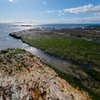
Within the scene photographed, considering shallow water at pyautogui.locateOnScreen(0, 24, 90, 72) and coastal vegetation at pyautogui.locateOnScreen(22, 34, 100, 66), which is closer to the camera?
shallow water at pyautogui.locateOnScreen(0, 24, 90, 72)

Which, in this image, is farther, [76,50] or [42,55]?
[76,50]

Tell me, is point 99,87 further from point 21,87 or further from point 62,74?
point 21,87

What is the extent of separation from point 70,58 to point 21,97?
15.2m

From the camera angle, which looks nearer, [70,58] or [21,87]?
[21,87]

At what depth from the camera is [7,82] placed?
7305 millimetres

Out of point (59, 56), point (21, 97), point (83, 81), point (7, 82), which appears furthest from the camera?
point (59, 56)

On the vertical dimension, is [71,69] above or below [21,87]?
below

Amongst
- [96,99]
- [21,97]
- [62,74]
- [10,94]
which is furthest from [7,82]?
[96,99]

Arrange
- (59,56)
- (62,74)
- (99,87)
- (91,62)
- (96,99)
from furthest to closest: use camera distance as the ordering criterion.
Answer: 1. (59,56)
2. (91,62)
3. (62,74)
4. (99,87)
5. (96,99)

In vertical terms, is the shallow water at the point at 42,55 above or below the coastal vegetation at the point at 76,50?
below

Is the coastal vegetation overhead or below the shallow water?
overhead

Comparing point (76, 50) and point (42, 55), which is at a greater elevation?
point (76, 50)

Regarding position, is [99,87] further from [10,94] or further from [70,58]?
[10,94]

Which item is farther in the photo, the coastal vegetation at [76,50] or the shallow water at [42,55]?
the coastal vegetation at [76,50]
